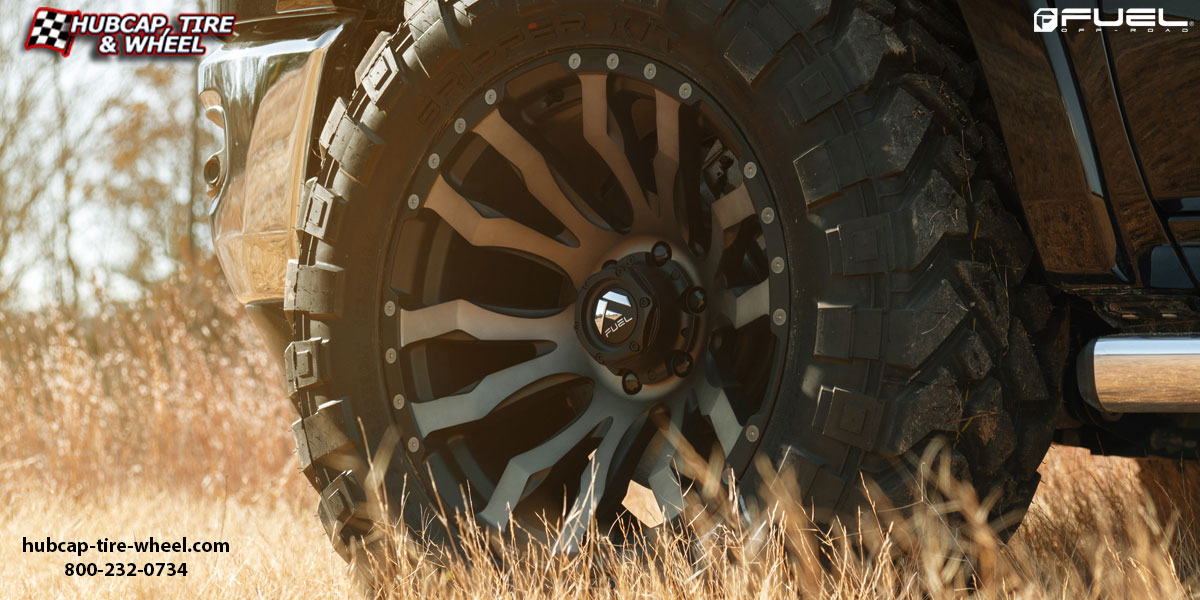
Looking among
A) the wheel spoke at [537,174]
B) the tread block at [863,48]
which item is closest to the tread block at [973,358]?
the tread block at [863,48]

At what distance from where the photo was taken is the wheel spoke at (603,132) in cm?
238

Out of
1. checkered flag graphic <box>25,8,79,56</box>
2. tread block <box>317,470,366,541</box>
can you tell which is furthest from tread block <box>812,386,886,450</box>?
checkered flag graphic <box>25,8,79,56</box>

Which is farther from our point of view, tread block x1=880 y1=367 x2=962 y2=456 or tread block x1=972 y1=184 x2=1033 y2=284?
tread block x1=972 y1=184 x2=1033 y2=284

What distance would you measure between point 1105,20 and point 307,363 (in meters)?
1.99

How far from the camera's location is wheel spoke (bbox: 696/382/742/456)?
219 cm

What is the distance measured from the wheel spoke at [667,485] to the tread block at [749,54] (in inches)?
31.4

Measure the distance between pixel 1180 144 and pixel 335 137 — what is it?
1.96 metres

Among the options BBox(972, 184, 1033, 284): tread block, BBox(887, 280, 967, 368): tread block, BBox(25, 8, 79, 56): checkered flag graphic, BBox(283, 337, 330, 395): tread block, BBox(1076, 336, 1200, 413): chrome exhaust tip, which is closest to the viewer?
BBox(1076, 336, 1200, 413): chrome exhaust tip

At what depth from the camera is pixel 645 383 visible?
2439 mm

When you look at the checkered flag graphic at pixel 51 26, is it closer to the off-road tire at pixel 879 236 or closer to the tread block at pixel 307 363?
the tread block at pixel 307 363

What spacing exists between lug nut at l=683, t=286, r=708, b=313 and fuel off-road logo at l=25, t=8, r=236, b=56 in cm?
378

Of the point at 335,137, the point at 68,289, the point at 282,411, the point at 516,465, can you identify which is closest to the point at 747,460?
the point at 516,465

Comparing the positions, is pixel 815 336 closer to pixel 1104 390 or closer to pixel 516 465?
pixel 1104 390

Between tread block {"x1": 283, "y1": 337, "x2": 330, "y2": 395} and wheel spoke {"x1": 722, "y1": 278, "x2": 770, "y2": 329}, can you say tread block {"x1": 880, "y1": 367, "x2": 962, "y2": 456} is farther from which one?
tread block {"x1": 283, "y1": 337, "x2": 330, "y2": 395}
